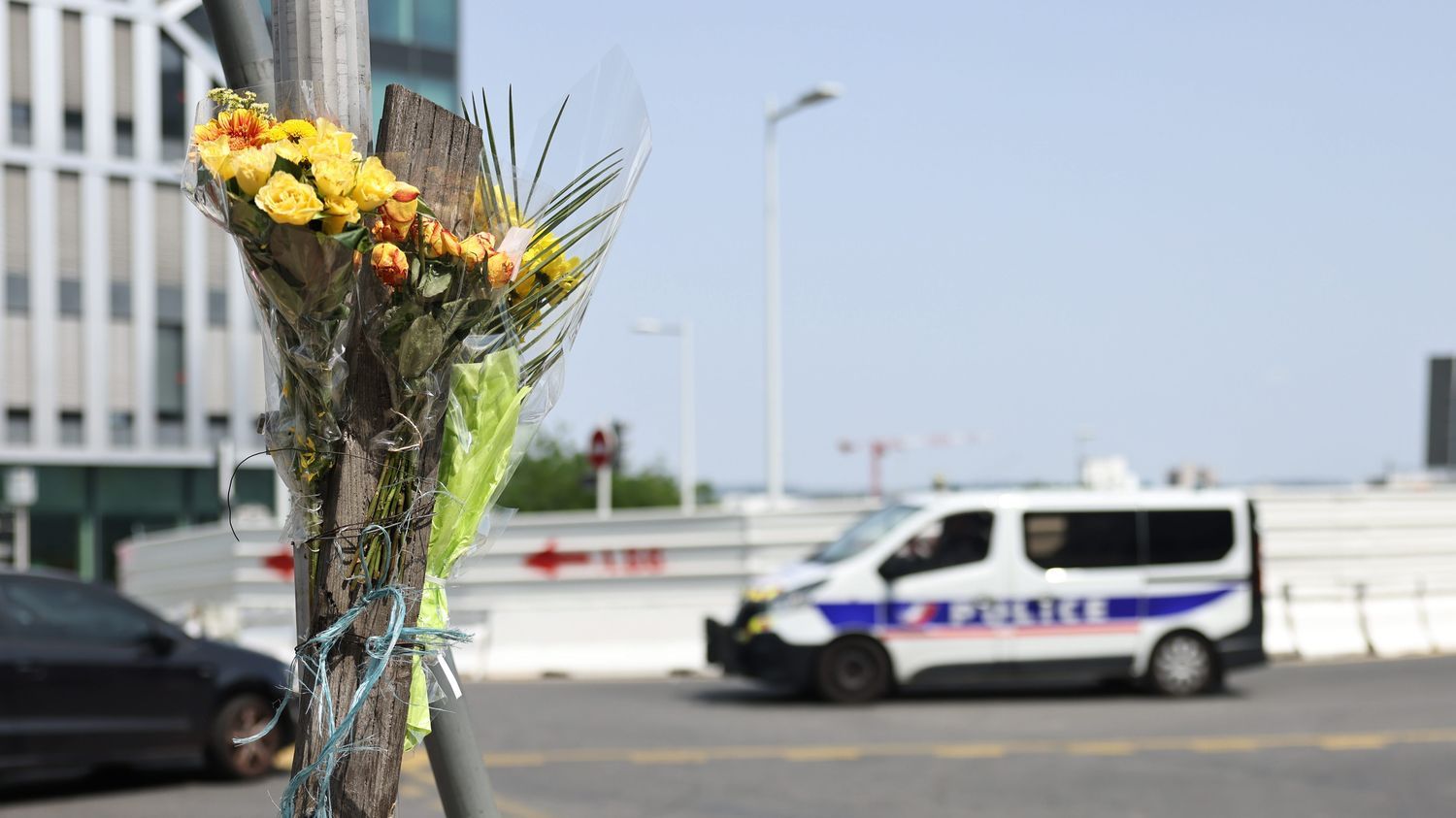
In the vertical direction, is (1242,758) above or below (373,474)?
below

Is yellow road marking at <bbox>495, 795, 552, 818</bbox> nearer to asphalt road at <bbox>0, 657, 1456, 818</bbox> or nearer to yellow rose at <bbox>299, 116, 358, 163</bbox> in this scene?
asphalt road at <bbox>0, 657, 1456, 818</bbox>

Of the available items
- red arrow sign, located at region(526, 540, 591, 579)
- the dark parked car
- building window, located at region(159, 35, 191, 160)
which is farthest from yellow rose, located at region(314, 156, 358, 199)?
building window, located at region(159, 35, 191, 160)

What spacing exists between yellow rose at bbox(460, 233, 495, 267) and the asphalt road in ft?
22.5

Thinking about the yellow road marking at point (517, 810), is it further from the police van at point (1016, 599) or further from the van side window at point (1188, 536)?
the van side window at point (1188, 536)

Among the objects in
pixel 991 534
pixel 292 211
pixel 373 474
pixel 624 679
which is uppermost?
pixel 292 211

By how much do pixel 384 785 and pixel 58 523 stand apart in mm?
41750

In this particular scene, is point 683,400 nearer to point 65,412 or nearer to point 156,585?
point 65,412

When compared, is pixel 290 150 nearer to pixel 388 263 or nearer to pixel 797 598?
pixel 388 263

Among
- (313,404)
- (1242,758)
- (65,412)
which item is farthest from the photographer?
(65,412)

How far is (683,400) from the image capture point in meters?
46.5

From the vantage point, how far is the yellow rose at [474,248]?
8.24 ft

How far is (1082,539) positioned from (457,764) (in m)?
12.5

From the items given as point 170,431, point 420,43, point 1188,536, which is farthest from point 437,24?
point 1188,536

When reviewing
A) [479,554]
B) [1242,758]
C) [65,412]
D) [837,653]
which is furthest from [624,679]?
[65,412]
